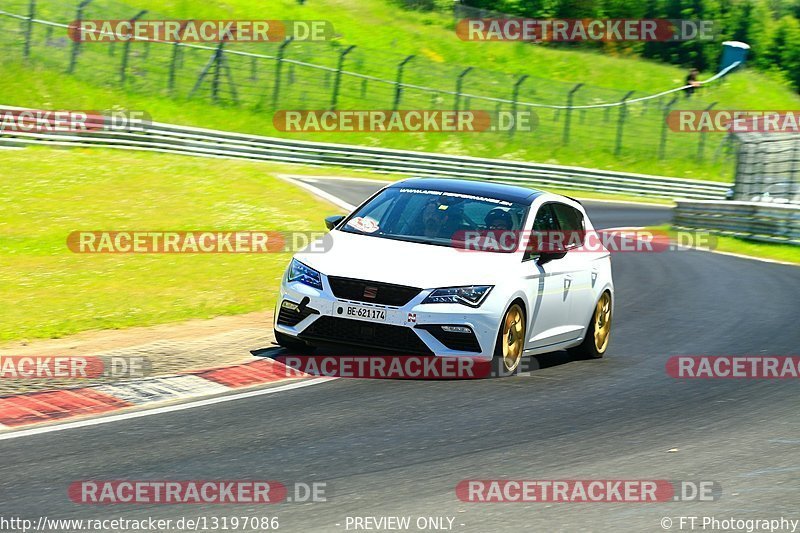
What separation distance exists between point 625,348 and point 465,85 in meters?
34.2

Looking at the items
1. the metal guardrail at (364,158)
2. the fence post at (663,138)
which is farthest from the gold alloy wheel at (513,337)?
the fence post at (663,138)

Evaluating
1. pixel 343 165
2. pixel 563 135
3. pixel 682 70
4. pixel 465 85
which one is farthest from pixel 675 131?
pixel 343 165

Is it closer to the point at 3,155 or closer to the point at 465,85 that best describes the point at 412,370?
the point at 3,155

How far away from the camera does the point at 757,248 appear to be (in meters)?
26.8

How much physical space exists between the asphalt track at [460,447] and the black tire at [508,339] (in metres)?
0.12

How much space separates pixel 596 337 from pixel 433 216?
224 cm

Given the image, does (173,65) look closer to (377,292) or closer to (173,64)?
(173,64)

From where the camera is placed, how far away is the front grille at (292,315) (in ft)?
31.3

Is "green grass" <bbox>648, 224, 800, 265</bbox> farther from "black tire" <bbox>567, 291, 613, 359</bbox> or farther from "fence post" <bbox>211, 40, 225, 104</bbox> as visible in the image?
"fence post" <bbox>211, 40, 225, 104</bbox>

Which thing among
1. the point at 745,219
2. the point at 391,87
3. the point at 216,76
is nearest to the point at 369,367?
the point at 745,219

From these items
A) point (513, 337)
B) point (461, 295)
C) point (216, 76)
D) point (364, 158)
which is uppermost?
point (216, 76)

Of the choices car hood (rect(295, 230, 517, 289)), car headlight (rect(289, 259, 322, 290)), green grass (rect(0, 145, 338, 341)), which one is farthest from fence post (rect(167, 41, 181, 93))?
car headlight (rect(289, 259, 322, 290))

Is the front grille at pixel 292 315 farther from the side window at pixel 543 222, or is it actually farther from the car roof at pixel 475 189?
the side window at pixel 543 222

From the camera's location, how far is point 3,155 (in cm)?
2509
